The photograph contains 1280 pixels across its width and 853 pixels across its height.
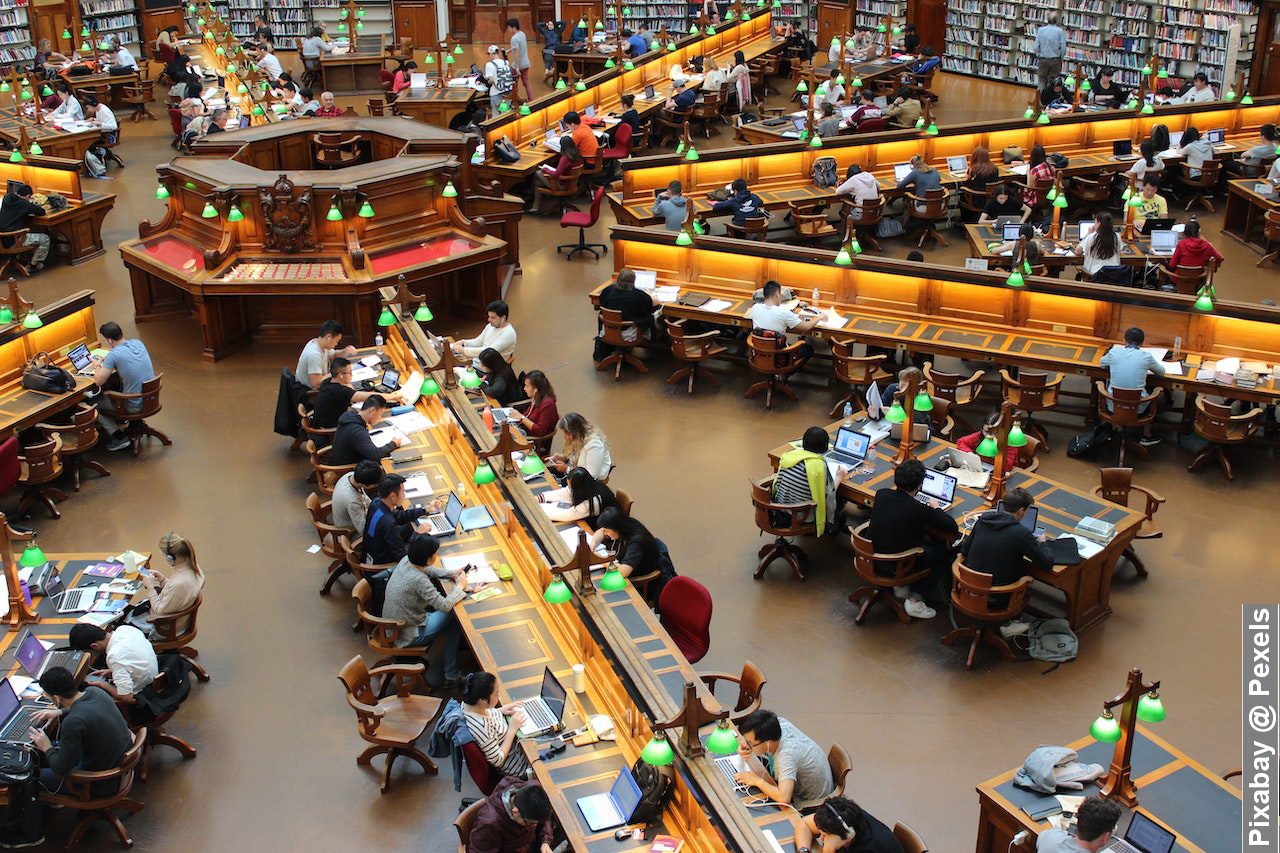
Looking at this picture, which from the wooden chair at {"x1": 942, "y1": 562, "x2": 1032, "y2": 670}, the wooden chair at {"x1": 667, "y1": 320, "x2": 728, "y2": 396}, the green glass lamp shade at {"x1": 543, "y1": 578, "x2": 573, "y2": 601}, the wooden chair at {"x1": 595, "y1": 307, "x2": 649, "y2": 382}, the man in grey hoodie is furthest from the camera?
the man in grey hoodie

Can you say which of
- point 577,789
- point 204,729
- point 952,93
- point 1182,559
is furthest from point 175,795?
point 952,93

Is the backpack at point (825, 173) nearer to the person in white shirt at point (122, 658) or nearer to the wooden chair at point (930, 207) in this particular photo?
the wooden chair at point (930, 207)

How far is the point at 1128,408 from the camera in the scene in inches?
417

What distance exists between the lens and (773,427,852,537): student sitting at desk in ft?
30.4

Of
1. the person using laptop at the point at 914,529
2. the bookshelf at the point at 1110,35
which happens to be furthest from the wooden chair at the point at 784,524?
the bookshelf at the point at 1110,35

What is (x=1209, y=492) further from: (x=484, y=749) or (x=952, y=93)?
(x=952, y=93)

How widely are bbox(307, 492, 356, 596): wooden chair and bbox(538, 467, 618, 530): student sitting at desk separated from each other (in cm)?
142

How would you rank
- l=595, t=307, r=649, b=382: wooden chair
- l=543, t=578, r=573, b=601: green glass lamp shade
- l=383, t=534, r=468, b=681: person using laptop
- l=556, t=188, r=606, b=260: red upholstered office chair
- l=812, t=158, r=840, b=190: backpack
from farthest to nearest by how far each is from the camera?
l=812, t=158, r=840, b=190: backpack, l=556, t=188, r=606, b=260: red upholstered office chair, l=595, t=307, r=649, b=382: wooden chair, l=383, t=534, r=468, b=681: person using laptop, l=543, t=578, r=573, b=601: green glass lamp shade

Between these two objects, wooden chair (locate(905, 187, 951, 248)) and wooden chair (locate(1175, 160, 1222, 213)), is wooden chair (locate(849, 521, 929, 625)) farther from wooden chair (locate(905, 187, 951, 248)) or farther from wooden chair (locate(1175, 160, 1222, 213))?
wooden chair (locate(1175, 160, 1222, 213))

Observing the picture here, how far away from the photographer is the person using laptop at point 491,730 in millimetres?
6672

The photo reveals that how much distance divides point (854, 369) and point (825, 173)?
4.79 m

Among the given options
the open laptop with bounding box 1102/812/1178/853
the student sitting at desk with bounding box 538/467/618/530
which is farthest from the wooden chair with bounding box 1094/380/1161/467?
the open laptop with bounding box 1102/812/1178/853

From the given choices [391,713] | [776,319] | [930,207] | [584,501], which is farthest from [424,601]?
[930,207]

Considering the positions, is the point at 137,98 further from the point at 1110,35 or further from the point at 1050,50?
the point at 1110,35
